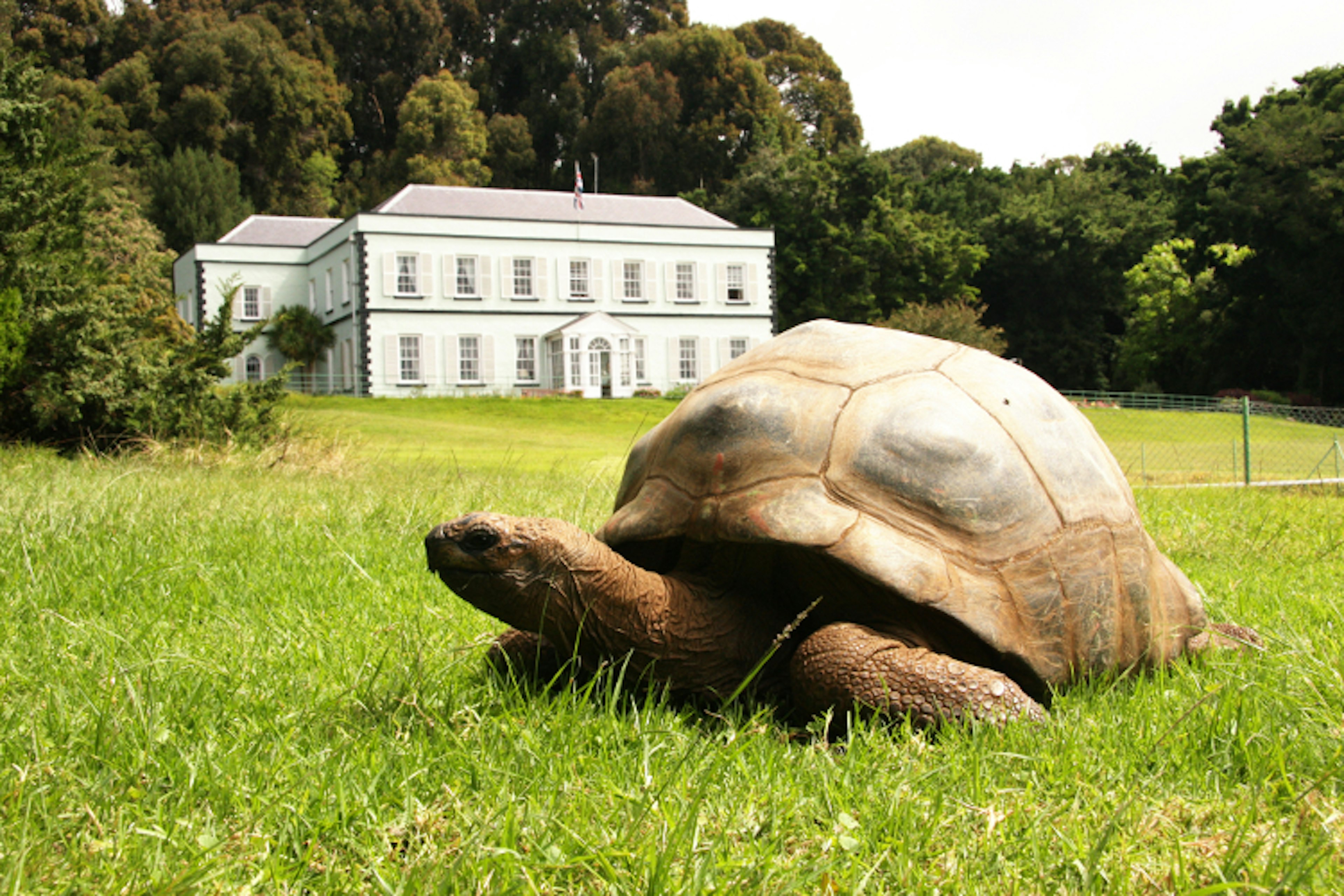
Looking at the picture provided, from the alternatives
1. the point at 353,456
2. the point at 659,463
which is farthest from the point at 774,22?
the point at 659,463

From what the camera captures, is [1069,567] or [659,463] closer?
[1069,567]

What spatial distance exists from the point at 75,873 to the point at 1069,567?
7.46 feet

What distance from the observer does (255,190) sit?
5316cm

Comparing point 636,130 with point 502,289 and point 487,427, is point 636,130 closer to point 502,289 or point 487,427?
point 502,289

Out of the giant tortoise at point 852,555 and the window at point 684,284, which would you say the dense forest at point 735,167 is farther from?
the giant tortoise at point 852,555

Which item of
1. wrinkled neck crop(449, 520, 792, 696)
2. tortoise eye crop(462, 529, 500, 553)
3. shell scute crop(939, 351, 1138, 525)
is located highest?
shell scute crop(939, 351, 1138, 525)

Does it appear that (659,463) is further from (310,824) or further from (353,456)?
(353,456)

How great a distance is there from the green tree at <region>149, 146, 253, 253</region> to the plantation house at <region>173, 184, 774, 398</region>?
4354mm

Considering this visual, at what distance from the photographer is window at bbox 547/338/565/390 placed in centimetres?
3872

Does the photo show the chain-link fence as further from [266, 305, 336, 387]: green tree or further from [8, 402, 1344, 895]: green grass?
[266, 305, 336, 387]: green tree

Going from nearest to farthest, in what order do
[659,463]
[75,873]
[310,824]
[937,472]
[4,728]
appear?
[75,873] < [310,824] < [4,728] < [937,472] < [659,463]

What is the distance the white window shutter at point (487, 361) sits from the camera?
Answer: 129ft

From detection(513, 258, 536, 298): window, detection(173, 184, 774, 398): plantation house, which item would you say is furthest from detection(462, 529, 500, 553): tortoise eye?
detection(513, 258, 536, 298): window

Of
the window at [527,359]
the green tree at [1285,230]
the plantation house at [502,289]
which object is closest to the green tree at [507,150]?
the plantation house at [502,289]
